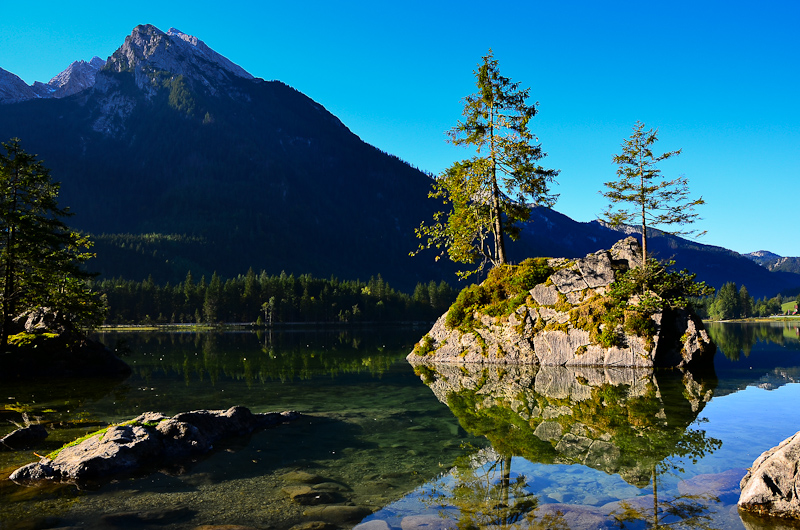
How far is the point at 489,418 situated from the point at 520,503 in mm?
6627

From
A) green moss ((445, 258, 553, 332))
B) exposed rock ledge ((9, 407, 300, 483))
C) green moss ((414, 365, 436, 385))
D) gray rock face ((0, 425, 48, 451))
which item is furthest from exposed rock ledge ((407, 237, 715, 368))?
gray rock face ((0, 425, 48, 451))

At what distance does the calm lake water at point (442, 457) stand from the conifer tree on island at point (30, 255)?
27.2 feet

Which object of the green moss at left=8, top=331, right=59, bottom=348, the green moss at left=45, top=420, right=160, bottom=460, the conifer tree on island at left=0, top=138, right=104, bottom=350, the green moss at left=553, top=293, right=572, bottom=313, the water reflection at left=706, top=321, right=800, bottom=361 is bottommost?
the water reflection at left=706, top=321, right=800, bottom=361

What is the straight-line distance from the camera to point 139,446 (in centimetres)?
1045

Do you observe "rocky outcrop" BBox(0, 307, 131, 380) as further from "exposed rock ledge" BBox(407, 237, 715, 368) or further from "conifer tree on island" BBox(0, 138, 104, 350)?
"exposed rock ledge" BBox(407, 237, 715, 368)

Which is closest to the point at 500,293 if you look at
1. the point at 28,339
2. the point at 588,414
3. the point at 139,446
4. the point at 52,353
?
the point at 588,414

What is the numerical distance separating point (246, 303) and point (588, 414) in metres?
168

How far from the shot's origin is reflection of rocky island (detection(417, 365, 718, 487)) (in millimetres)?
10492

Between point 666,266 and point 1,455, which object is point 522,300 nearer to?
point 666,266

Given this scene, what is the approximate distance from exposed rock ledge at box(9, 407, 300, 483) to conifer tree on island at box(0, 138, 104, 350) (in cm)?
2049

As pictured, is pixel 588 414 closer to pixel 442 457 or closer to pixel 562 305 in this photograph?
pixel 442 457

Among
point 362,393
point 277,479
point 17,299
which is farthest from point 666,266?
point 17,299

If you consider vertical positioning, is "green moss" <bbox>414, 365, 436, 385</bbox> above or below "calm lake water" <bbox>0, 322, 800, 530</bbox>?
below

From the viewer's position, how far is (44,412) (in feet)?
53.9
